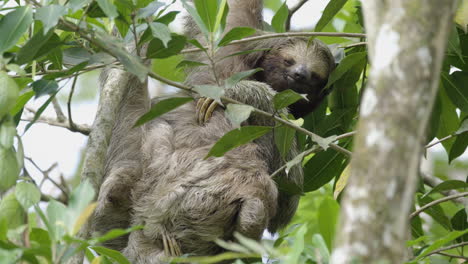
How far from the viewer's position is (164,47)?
4.56m

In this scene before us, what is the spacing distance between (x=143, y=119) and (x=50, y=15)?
110 centimetres

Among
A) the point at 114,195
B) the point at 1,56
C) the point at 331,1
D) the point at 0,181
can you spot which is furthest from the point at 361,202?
the point at 114,195

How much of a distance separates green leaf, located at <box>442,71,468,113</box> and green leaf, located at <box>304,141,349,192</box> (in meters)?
1.13

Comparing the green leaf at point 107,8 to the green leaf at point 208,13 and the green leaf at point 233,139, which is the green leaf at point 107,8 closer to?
the green leaf at point 208,13

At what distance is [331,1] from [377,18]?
9.68ft

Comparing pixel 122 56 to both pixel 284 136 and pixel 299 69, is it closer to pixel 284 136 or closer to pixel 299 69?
pixel 284 136

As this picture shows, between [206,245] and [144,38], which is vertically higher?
[144,38]

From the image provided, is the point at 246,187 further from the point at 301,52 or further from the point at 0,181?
the point at 0,181

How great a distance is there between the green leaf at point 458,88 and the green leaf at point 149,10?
9.67ft

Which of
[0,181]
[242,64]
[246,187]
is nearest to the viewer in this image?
[0,181]

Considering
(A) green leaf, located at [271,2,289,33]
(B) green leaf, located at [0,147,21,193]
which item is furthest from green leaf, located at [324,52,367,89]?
(B) green leaf, located at [0,147,21,193]

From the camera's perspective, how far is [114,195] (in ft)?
19.9

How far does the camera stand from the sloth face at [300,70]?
7.04 m

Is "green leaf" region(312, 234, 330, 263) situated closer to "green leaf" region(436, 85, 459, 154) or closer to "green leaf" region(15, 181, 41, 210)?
"green leaf" region(15, 181, 41, 210)
